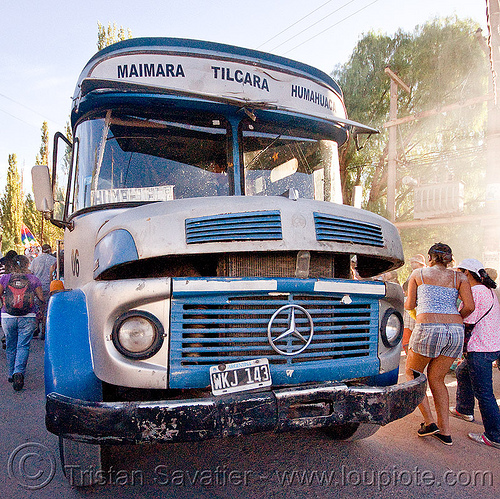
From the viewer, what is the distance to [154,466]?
3.34m

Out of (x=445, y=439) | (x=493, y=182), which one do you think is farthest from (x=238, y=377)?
(x=493, y=182)

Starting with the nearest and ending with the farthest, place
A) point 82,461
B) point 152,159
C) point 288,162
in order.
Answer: point 82,461
point 152,159
point 288,162

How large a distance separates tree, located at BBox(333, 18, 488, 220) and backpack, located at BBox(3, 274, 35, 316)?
46.6 feet

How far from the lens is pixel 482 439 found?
394cm

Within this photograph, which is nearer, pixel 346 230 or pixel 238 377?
pixel 238 377

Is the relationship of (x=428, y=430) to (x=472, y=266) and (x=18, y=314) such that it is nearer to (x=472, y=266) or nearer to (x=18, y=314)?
(x=472, y=266)

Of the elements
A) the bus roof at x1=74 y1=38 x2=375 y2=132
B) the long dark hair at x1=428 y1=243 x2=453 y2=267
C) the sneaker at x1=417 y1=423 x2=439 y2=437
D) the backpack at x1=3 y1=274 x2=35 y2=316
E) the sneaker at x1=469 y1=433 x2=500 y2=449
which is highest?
the bus roof at x1=74 y1=38 x2=375 y2=132

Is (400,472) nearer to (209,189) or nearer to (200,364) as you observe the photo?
(200,364)

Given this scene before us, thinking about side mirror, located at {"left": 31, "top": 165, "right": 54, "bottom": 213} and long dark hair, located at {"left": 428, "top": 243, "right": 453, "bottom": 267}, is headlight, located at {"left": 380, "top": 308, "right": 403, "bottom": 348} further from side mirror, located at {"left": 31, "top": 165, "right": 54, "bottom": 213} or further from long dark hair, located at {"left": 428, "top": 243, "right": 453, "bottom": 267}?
side mirror, located at {"left": 31, "top": 165, "right": 54, "bottom": 213}

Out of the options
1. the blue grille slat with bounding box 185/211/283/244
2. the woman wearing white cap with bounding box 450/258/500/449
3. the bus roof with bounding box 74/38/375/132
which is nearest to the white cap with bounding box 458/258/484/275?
the woman wearing white cap with bounding box 450/258/500/449

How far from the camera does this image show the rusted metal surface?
2.32 meters

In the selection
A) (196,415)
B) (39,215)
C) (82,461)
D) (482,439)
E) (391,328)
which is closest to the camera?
(196,415)

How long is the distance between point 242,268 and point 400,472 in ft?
6.42

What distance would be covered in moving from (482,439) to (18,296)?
5279mm
